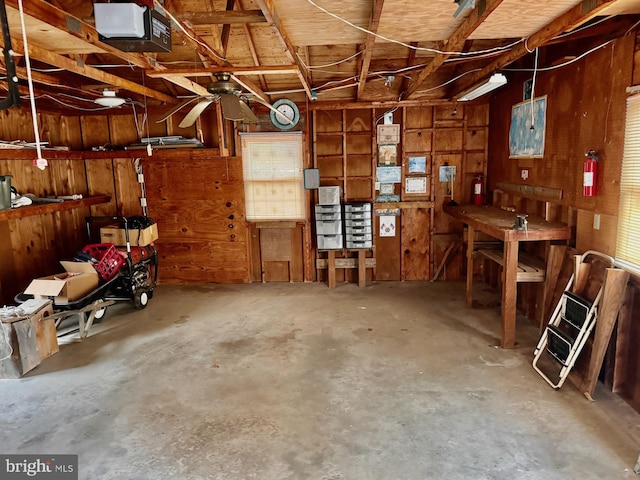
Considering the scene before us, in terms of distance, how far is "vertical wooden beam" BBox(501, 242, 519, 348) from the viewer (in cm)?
385

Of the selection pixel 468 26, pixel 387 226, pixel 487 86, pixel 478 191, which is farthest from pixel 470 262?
pixel 468 26

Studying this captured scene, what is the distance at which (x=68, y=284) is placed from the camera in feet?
14.8

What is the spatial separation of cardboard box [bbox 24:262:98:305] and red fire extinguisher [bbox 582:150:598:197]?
5.02 metres

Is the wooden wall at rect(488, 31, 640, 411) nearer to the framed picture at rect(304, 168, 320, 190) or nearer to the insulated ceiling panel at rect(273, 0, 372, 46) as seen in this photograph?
the insulated ceiling panel at rect(273, 0, 372, 46)

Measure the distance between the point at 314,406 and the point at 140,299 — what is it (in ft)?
10.5

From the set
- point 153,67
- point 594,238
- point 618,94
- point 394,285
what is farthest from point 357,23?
point 394,285

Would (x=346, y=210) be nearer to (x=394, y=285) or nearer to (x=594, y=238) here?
(x=394, y=285)

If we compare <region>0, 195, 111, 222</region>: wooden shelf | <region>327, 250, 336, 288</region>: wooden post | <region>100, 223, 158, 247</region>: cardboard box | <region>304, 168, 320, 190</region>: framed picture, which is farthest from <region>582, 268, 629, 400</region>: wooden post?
<region>0, 195, 111, 222</region>: wooden shelf

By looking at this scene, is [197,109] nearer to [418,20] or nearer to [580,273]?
[418,20]

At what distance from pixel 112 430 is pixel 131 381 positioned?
0.71m

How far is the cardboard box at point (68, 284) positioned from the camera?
14.2 feet

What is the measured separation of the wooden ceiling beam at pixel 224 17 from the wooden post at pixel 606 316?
10.1 ft

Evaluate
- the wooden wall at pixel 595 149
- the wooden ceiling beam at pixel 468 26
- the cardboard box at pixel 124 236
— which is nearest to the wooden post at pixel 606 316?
the wooden wall at pixel 595 149

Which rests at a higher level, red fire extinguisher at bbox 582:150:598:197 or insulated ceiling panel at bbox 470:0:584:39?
insulated ceiling panel at bbox 470:0:584:39
